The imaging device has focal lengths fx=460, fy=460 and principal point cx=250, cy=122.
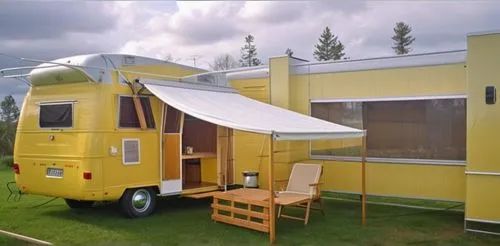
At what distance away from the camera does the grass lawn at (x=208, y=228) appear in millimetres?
6436

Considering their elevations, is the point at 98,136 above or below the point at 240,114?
below

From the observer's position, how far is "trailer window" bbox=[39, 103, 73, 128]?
24.9ft

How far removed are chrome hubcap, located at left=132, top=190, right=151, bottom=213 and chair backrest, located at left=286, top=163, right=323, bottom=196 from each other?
253 centimetres

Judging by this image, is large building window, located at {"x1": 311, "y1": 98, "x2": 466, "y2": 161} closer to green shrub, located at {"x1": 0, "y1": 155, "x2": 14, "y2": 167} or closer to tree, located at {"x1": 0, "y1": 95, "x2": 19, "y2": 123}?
green shrub, located at {"x1": 0, "y1": 155, "x2": 14, "y2": 167}

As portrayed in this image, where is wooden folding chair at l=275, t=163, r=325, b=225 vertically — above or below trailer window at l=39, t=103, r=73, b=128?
below

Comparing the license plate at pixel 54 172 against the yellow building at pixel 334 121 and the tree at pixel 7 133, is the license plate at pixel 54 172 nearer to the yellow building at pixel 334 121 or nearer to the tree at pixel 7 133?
the yellow building at pixel 334 121

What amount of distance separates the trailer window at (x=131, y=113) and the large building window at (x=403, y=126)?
3608 millimetres

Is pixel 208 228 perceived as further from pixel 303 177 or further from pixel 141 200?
pixel 303 177

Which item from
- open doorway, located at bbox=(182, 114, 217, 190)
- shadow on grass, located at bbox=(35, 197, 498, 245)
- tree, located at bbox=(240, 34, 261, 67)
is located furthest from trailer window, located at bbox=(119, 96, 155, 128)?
tree, located at bbox=(240, 34, 261, 67)

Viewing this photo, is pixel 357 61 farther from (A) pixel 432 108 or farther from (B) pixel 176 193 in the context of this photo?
(B) pixel 176 193

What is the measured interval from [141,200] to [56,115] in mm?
2025

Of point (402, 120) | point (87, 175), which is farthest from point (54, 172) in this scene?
point (402, 120)

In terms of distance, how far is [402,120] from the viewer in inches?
344

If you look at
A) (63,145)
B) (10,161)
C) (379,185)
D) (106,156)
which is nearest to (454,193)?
(379,185)
